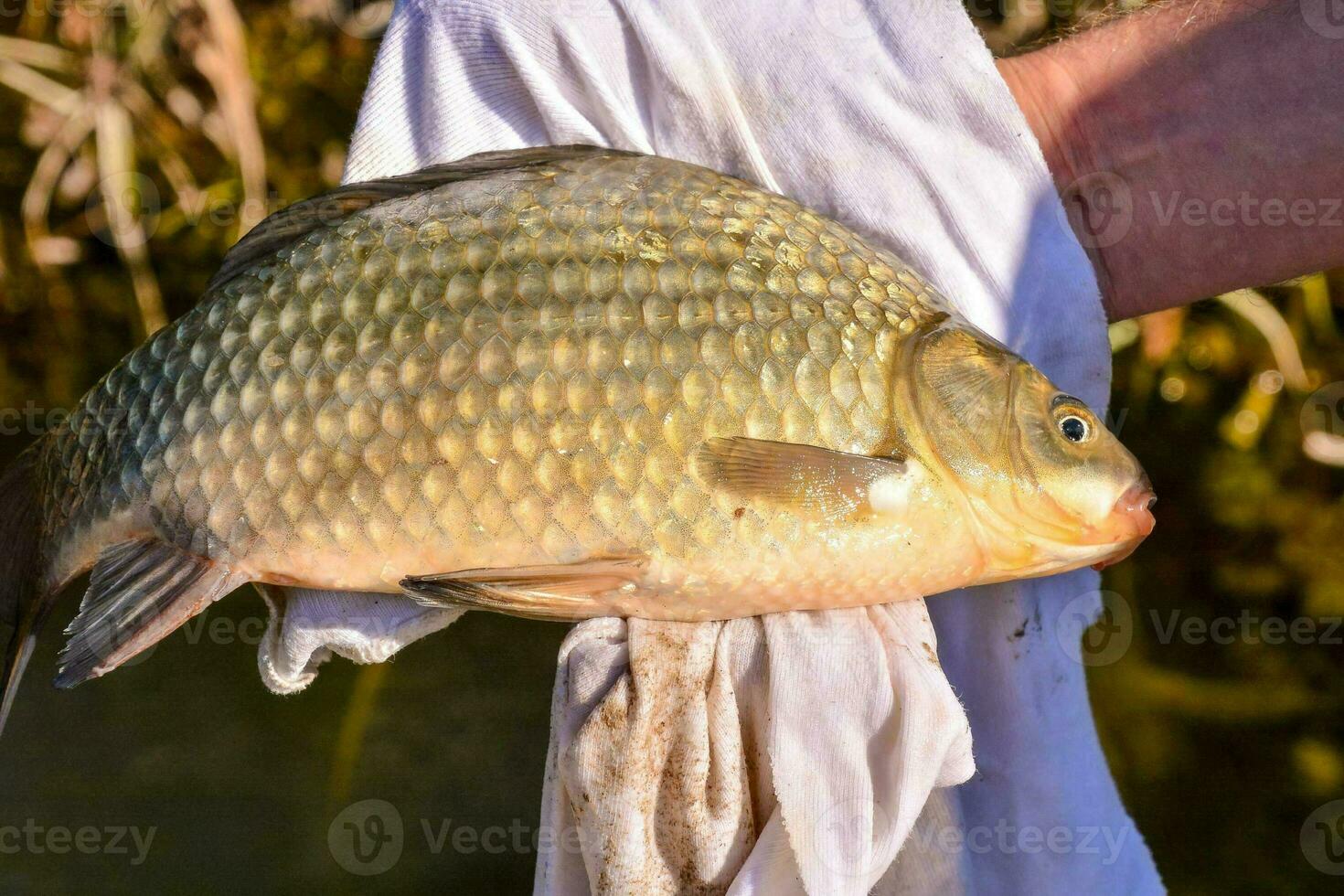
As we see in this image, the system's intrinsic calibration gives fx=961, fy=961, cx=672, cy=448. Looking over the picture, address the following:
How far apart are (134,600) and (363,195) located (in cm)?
66

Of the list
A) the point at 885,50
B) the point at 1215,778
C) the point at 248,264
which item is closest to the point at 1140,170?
the point at 885,50

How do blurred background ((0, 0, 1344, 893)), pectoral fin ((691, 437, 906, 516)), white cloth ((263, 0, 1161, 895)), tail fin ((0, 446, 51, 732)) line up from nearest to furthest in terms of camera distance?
pectoral fin ((691, 437, 906, 516))
white cloth ((263, 0, 1161, 895))
tail fin ((0, 446, 51, 732))
blurred background ((0, 0, 1344, 893))

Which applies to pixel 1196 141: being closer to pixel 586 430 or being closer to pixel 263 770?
pixel 586 430

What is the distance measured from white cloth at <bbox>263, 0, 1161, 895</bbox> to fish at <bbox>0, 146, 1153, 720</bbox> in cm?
13

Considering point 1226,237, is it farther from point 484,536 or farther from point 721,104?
point 484,536

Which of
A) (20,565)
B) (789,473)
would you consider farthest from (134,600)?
(789,473)

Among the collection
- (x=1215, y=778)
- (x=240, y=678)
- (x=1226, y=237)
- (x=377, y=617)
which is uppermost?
(x=1226, y=237)

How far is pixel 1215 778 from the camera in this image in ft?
8.73

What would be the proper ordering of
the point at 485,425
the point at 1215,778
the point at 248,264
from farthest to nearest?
1. the point at 1215,778
2. the point at 248,264
3. the point at 485,425

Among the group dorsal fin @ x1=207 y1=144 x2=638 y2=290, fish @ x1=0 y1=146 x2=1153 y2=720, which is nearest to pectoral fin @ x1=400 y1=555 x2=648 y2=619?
fish @ x1=0 y1=146 x2=1153 y2=720

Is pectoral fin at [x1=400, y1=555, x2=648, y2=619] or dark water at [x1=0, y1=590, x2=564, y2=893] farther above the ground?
pectoral fin at [x1=400, y1=555, x2=648, y2=619]

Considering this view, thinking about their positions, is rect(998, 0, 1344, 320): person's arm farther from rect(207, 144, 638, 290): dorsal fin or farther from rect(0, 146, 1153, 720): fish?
rect(207, 144, 638, 290): dorsal fin

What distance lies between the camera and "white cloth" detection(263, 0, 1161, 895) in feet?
4.28

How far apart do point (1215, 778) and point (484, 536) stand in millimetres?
2387
